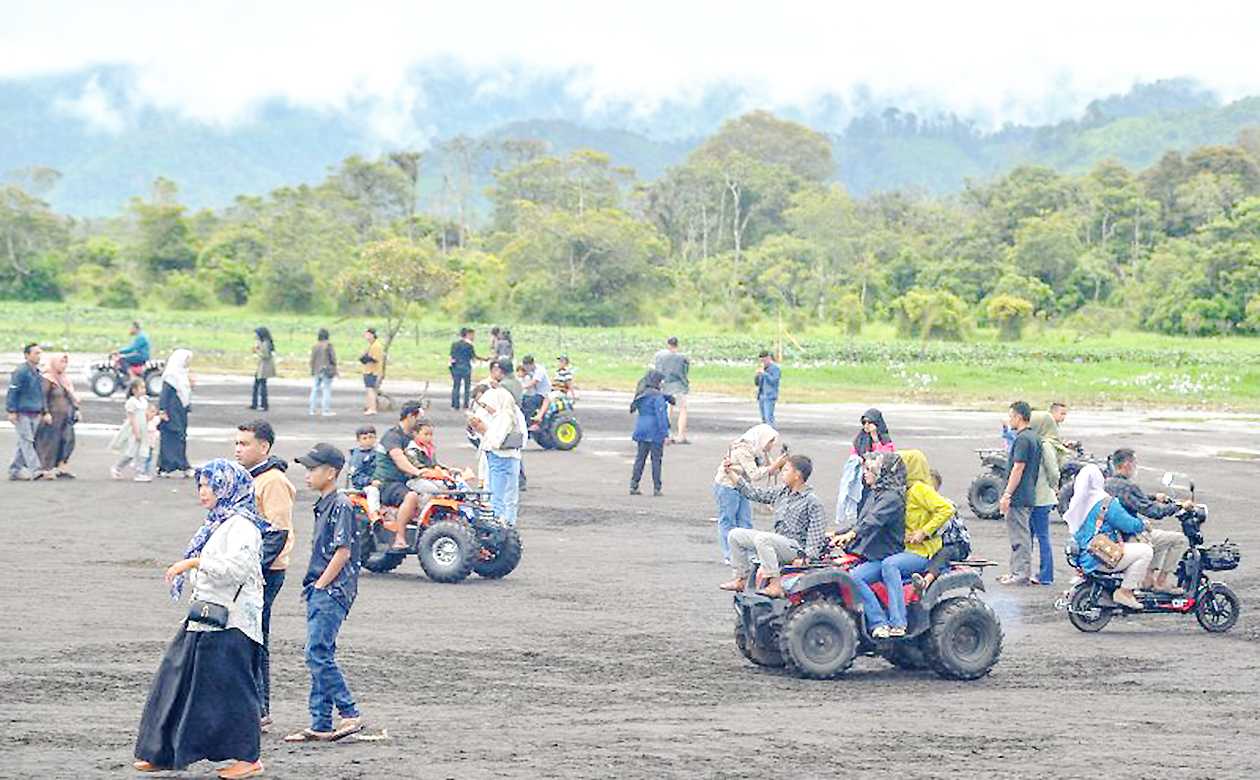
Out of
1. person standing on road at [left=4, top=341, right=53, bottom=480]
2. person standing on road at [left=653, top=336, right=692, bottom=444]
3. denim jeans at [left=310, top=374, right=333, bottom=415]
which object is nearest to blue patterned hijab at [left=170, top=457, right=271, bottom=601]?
person standing on road at [left=4, top=341, right=53, bottom=480]

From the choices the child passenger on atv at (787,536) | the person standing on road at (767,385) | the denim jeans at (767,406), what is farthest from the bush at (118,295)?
the child passenger on atv at (787,536)

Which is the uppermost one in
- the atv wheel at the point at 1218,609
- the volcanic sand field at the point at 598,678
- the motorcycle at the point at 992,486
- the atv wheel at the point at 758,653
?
the motorcycle at the point at 992,486

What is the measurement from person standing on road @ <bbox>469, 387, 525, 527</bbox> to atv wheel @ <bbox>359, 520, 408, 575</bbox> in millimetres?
2215

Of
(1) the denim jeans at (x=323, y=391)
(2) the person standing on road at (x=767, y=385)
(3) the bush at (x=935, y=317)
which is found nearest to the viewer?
(2) the person standing on road at (x=767, y=385)

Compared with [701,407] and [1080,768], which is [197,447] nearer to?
[701,407]

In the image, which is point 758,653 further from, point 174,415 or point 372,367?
point 372,367

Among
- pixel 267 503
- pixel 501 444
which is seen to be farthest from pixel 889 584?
pixel 501 444

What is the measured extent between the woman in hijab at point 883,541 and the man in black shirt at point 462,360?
22.7m

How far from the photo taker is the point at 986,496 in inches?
917

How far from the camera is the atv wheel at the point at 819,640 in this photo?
1266cm

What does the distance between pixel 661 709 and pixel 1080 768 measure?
2629mm

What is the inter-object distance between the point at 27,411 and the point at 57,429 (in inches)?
29.9

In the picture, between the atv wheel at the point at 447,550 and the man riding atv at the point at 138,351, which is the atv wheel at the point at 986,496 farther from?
the man riding atv at the point at 138,351

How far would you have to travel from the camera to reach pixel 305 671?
1252cm
